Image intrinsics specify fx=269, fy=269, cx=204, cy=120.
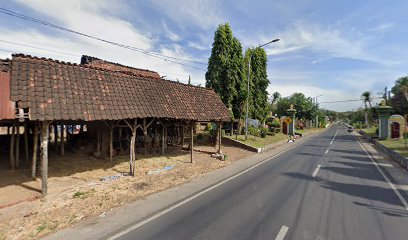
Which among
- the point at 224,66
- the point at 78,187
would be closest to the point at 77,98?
the point at 78,187

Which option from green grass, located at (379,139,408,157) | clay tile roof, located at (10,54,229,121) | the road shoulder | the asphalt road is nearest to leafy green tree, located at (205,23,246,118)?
clay tile roof, located at (10,54,229,121)

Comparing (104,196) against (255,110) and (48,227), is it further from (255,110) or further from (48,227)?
(255,110)

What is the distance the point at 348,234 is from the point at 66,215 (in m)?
7.64

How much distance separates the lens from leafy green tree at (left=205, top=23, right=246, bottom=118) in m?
28.5

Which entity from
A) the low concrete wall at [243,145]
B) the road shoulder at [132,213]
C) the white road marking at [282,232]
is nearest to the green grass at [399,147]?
the low concrete wall at [243,145]

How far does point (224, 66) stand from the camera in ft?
93.5

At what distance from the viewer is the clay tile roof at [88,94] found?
9.69m

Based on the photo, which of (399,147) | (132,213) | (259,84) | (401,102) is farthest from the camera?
(401,102)

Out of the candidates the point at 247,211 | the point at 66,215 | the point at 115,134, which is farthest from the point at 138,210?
the point at 115,134

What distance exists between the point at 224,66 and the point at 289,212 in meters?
22.3

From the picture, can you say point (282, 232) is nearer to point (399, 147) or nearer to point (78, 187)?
point (78, 187)

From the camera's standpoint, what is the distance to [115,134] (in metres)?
19.6

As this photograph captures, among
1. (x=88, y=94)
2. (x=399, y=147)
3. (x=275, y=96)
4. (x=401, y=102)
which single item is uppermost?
(x=275, y=96)

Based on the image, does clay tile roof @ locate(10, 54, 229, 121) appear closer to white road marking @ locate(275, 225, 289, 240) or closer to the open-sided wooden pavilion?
the open-sided wooden pavilion
